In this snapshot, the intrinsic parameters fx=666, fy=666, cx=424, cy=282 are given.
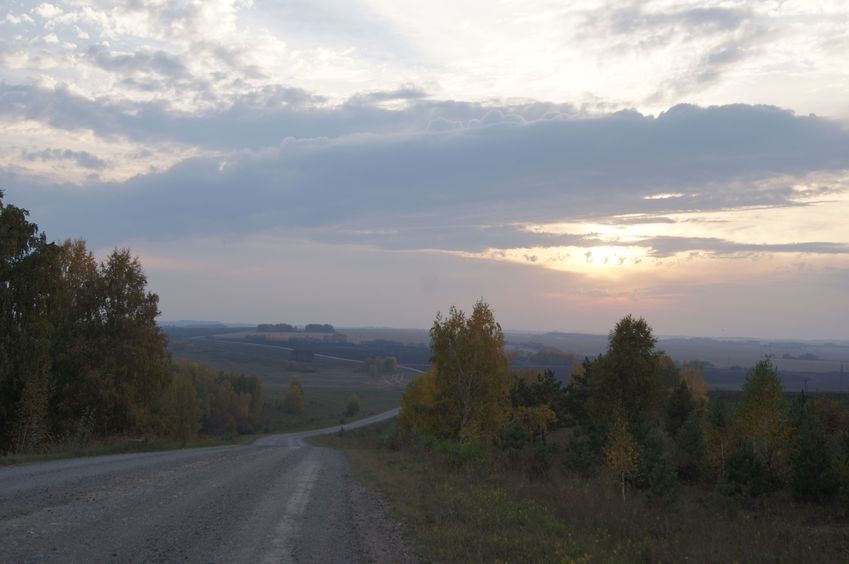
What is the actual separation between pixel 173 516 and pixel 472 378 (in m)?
30.0

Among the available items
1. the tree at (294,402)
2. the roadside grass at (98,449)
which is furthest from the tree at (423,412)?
the tree at (294,402)

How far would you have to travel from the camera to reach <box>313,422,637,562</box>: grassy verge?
32.3 ft

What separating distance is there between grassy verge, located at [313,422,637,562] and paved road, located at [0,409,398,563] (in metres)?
1.11

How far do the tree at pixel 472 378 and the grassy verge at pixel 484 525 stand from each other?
2079 cm

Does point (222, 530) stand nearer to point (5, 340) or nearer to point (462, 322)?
point (5, 340)

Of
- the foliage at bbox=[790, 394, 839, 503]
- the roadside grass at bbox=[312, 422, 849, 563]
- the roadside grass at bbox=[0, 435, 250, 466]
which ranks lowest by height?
the foliage at bbox=[790, 394, 839, 503]

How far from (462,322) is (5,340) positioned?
24.2 m

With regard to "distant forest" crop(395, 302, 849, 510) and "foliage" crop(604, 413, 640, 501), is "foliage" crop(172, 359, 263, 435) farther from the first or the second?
"foliage" crop(604, 413, 640, 501)

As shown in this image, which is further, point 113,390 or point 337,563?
point 113,390

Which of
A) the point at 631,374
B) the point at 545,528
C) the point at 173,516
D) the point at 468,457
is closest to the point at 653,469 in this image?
the point at 468,457

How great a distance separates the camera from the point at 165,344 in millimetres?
37344

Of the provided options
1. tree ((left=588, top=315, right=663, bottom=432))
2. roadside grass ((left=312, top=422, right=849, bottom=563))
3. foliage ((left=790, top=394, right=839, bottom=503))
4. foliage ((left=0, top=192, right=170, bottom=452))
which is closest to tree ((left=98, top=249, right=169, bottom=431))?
foliage ((left=0, top=192, right=170, bottom=452))

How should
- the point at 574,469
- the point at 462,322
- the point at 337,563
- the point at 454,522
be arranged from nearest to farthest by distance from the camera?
the point at 337,563 → the point at 454,522 → the point at 574,469 → the point at 462,322

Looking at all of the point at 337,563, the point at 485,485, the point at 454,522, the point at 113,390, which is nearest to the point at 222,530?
the point at 337,563
